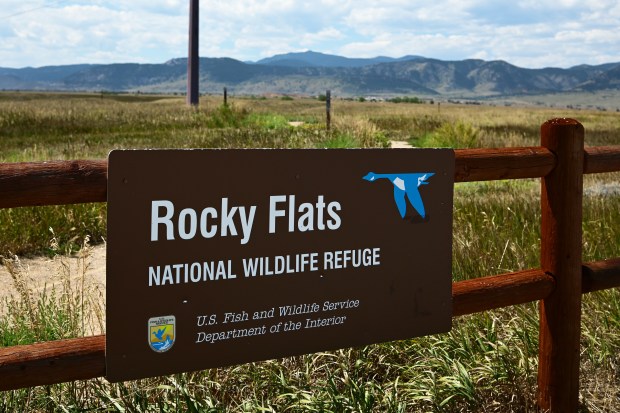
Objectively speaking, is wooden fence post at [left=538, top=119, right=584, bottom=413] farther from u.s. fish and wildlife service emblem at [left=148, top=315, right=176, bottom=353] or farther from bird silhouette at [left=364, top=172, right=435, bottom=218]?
u.s. fish and wildlife service emblem at [left=148, top=315, right=176, bottom=353]

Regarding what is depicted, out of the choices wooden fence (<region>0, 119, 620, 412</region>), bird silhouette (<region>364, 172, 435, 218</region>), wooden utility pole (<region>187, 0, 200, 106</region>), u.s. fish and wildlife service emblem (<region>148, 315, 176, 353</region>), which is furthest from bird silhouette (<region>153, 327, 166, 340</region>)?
wooden utility pole (<region>187, 0, 200, 106</region>)

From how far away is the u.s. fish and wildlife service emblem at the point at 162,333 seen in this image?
2.82 m

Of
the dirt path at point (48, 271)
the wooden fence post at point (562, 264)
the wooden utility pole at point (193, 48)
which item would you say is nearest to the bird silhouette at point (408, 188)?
the wooden fence post at point (562, 264)

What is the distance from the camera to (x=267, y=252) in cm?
296

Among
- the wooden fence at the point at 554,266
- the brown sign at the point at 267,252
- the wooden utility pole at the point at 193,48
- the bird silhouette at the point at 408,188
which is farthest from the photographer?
the wooden utility pole at the point at 193,48

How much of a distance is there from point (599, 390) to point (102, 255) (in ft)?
16.5

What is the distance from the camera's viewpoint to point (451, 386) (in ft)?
12.4

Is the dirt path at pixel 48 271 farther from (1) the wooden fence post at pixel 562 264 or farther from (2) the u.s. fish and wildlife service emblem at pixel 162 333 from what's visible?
(1) the wooden fence post at pixel 562 264

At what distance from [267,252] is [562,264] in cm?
160

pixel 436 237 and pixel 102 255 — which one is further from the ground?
pixel 436 237

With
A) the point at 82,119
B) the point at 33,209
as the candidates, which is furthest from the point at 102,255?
the point at 82,119

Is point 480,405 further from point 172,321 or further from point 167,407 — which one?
point 172,321

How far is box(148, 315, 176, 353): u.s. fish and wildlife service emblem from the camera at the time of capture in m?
2.82

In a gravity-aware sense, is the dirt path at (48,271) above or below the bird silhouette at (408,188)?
below
